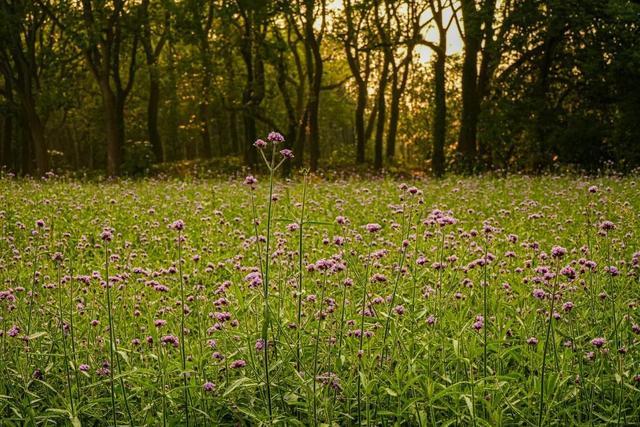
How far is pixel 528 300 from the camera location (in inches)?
202

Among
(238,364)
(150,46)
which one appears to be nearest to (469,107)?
(238,364)

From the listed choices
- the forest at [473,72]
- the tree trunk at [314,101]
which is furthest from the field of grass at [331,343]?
the tree trunk at [314,101]

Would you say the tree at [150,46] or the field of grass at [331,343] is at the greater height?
the tree at [150,46]

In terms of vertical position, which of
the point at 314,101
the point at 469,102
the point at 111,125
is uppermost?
the point at 314,101

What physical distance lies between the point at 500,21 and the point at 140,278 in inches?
873

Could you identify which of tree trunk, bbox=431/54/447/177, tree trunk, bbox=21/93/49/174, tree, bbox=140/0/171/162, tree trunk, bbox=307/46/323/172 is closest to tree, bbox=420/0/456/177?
tree trunk, bbox=431/54/447/177

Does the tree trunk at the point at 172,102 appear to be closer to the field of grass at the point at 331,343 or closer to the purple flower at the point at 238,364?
the field of grass at the point at 331,343

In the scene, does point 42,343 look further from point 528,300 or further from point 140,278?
point 528,300

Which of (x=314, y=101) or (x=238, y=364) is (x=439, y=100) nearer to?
(x=314, y=101)

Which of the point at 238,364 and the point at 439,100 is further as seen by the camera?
the point at 439,100

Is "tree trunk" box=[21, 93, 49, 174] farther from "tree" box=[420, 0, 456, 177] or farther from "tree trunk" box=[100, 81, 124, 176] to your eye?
"tree" box=[420, 0, 456, 177]

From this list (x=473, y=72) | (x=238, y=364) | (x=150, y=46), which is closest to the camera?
(x=238, y=364)

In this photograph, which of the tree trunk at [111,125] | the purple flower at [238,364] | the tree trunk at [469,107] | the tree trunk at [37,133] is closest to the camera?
the purple flower at [238,364]

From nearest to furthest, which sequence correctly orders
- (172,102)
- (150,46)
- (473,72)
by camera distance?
1. (473,72)
2. (150,46)
3. (172,102)
